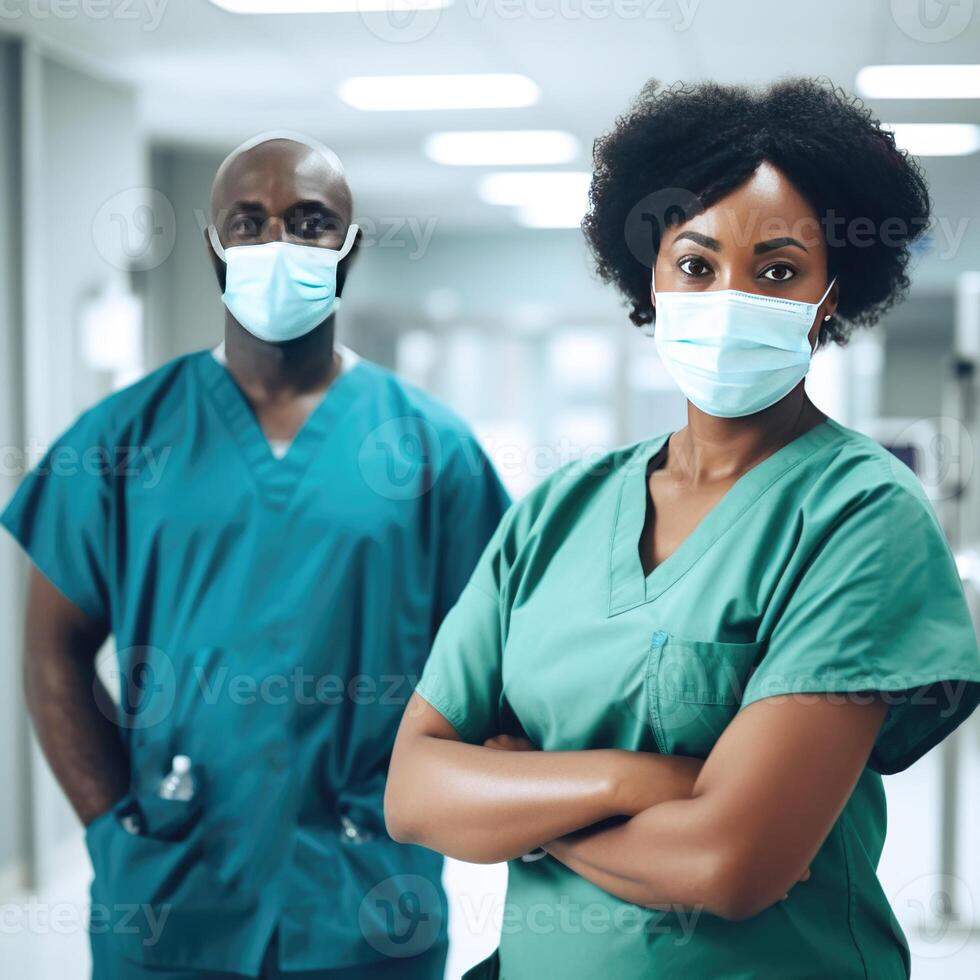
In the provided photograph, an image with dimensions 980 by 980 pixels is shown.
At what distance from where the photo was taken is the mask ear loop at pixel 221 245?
3.68 ft

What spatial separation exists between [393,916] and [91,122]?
2543mm

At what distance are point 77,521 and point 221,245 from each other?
0.35m

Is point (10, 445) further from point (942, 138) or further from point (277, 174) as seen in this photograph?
point (942, 138)

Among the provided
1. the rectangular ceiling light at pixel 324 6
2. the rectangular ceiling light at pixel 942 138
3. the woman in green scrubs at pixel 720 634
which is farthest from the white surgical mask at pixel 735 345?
the rectangular ceiling light at pixel 942 138

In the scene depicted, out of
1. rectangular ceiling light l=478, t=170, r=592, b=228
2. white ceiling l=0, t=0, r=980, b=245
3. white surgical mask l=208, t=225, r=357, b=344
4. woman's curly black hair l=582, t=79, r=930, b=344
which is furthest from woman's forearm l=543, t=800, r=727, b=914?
rectangular ceiling light l=478, t=170, r=592, b=228

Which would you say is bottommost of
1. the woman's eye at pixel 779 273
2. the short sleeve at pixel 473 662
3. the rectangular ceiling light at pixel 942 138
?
the short sleeve at pixel 473 662

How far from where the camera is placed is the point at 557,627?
0.92m

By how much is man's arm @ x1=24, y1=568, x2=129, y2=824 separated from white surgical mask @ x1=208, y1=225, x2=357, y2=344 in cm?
40

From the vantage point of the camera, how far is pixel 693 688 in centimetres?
83

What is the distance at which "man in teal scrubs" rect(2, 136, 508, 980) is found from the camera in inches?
44.3

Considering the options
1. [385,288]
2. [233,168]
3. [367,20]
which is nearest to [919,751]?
[233,168]

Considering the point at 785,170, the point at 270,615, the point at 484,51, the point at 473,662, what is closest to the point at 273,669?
the point at 270,615

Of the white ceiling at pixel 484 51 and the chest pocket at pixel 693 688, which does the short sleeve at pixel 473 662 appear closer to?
the chest pocket at pixel 693 688

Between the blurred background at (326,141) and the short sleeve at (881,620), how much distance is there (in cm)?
84
